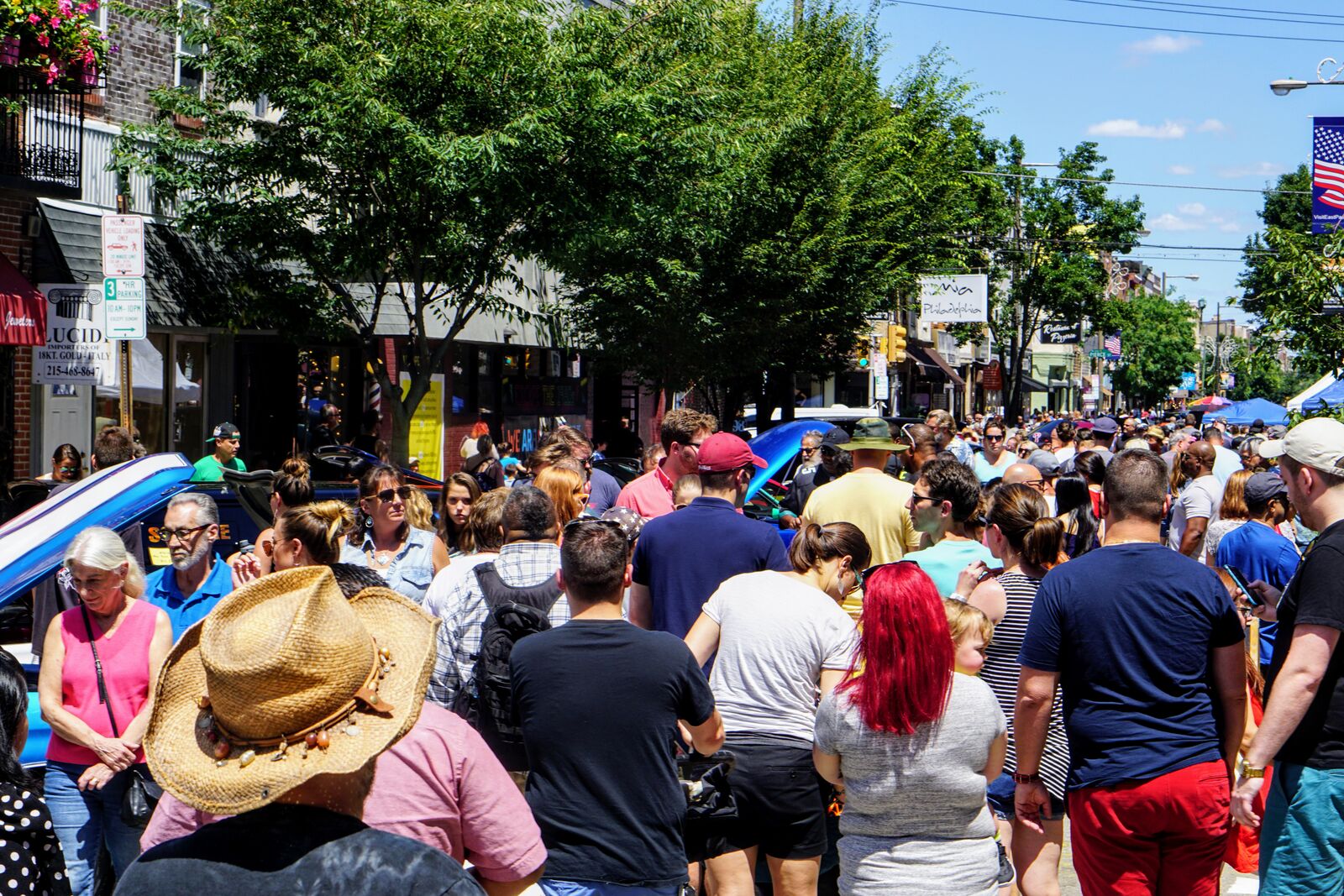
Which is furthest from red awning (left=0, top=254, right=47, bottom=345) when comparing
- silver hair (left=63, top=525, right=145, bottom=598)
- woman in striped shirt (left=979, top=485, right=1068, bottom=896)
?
woman in striped shirt (left=979, top=485, right=1068, bottom=896)

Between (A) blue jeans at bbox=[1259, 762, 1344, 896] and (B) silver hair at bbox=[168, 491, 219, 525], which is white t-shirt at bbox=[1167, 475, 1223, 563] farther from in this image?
(B) silver hair at bbox=[168, 491, 219, 525]

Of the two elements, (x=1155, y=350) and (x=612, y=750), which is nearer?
(x=612, y=750)

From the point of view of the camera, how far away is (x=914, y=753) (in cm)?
411

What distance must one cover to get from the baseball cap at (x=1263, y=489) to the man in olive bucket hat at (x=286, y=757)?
6.54m

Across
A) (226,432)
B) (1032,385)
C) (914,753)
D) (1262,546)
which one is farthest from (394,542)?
(1032,385)

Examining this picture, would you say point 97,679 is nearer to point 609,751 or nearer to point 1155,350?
point 609,751

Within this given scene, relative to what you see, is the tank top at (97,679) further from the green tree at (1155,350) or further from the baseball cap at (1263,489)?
the green tree at (1155,350)

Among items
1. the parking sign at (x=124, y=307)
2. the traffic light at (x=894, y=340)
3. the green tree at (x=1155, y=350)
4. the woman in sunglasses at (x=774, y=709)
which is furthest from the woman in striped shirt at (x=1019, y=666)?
the green tree at (x=1155, y=350)

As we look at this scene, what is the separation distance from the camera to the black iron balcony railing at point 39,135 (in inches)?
590

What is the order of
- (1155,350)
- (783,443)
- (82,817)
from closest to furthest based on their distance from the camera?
1. (82,817)
2. (783,443)
3. (1155,350)

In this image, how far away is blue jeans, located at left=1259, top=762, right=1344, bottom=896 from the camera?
4270 millimetres

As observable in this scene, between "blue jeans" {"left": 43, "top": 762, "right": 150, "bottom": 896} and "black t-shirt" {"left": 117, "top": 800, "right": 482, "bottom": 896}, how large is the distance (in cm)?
324

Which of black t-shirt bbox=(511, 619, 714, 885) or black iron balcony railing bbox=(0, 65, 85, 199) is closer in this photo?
black t-shirt bbox=(511, 619, 714, 885)

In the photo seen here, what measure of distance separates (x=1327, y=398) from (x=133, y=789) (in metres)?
14.8
